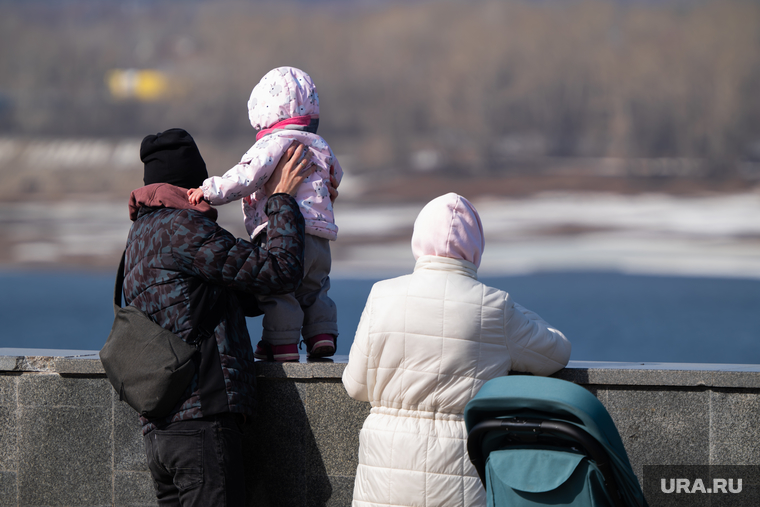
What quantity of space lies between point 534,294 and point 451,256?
72111 mm

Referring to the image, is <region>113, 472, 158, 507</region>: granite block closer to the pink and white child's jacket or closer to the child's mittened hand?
the pink and white child's jacket

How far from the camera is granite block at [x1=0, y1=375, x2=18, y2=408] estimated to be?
403cm

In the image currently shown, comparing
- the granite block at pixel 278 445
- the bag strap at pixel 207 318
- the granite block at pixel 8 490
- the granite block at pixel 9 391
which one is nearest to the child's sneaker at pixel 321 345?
the granite block at pixel 278 445

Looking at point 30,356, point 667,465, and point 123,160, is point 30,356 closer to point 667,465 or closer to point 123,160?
point 667,465

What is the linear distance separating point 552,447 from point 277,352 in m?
1.71

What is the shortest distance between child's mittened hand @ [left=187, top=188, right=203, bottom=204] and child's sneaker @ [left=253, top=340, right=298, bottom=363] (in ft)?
2.77

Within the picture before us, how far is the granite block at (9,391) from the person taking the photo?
4027 millimetres

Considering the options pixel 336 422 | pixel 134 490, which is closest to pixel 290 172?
pixel 336 422

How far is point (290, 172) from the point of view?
358cm

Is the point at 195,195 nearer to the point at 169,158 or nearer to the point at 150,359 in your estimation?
the point at 169,158

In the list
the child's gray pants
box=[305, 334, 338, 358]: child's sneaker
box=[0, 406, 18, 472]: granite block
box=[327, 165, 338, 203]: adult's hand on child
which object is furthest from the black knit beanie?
box=[0, 406, 18, 472]: granite block

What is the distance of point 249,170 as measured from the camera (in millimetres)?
3529

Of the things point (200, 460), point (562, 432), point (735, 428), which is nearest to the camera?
point (562, 432)

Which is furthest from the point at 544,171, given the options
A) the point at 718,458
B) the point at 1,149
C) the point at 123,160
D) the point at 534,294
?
the point at 718,458
